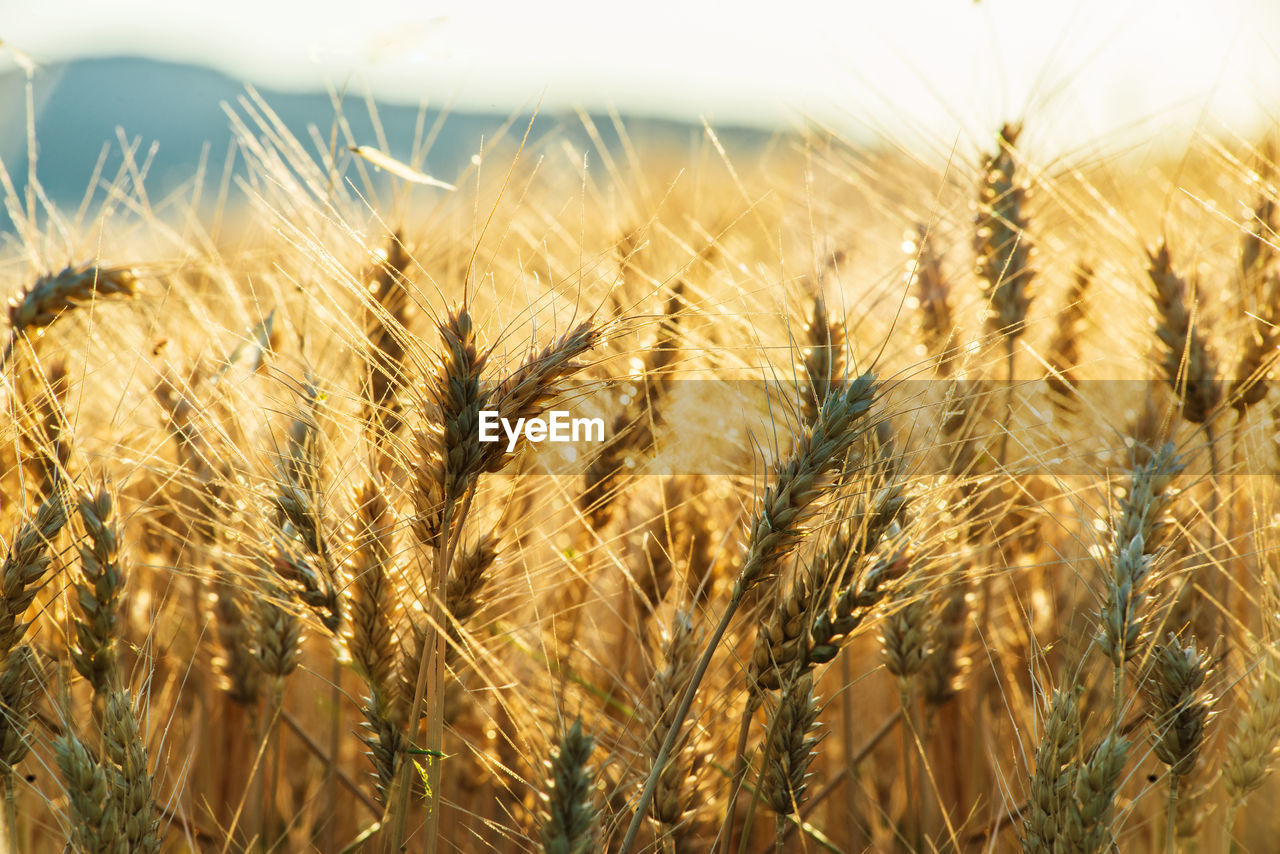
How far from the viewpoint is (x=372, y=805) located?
80.7 inches

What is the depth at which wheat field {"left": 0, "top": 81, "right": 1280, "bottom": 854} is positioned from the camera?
129 centimetres

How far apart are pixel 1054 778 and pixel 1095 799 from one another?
8 centimetres

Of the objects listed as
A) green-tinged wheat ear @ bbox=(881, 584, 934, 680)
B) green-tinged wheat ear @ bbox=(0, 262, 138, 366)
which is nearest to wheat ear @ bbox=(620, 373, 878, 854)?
green-tinged wheat ear @ bbox=(881, 584, 934, 680)

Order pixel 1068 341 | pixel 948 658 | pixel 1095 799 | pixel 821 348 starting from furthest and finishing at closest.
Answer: pixel 1068 341, pixel 948 658, pixel 821 348, pixel 1095 799

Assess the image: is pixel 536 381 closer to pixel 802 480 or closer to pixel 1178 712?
pixel 802 480

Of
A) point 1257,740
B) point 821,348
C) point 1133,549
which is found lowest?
point 1257,740

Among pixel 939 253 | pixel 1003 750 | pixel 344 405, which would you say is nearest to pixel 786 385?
pixel 939 253

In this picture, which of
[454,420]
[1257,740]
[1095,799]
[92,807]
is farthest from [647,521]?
[1257,740]

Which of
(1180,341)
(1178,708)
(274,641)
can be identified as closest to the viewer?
(1178,708)

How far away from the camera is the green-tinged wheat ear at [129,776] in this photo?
126cm

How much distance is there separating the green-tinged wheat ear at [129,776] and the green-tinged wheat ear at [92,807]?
1 cm

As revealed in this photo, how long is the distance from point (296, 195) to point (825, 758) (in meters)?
2.31

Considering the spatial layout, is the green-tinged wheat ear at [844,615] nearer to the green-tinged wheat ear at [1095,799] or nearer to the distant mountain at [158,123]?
the green-tinged wheat ear at [1095,799]

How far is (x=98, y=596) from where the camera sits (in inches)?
55.2
